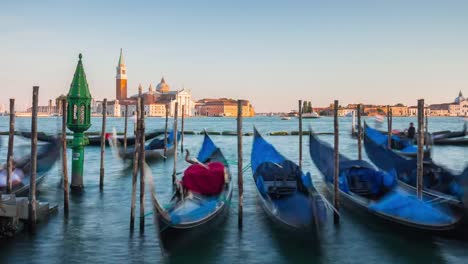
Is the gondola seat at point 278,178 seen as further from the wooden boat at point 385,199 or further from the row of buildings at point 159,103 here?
the row of buildings at point 159,103

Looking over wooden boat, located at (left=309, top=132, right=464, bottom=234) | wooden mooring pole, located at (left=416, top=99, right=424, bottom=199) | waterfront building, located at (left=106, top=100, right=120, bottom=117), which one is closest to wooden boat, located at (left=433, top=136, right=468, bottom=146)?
wooden boat, located at (left=309, top=132, right=464, bottom=234)

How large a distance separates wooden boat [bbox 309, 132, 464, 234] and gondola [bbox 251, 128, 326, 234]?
0.80 meters

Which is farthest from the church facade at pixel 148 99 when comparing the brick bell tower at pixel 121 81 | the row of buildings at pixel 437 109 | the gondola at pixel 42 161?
the gondola at pixel 42 161

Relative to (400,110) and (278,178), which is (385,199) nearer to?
(278,178)

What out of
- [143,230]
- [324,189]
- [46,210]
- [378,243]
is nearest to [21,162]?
[46,210]

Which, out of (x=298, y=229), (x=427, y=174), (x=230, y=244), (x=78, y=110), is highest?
(x=78, y=110)

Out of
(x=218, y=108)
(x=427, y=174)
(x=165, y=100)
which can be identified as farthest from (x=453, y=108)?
(x=427, y=174)

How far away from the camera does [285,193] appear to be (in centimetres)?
904

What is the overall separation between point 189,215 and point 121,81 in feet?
429

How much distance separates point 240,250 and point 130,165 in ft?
39.7

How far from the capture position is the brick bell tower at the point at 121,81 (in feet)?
436

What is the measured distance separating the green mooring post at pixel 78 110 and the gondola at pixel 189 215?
12.0 feet

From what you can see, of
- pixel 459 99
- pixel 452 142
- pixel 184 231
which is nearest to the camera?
pixel 184 231

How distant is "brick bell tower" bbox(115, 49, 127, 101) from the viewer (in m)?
133
